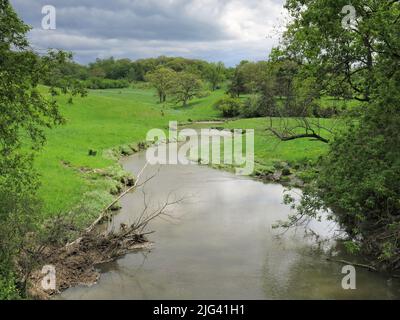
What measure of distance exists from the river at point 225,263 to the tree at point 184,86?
8283 centimetres

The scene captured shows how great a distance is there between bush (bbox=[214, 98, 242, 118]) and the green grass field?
2.17 meters

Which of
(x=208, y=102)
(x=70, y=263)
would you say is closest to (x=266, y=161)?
(x=70, y=263)

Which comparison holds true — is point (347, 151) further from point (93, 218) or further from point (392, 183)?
point (93, 218)

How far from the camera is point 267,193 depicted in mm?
30438

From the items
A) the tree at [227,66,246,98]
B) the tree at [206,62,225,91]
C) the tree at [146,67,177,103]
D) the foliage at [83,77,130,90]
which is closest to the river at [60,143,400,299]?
the tree at [227,66,246,98]

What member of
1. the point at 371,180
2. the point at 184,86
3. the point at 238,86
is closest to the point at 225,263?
the point at 371,180

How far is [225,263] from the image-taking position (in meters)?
18.0

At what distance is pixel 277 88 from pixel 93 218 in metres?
11.9

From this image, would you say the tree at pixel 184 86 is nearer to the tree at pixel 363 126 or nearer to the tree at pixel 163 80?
the tree at pixel 163 80

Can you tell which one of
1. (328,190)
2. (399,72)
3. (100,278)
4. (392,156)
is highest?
(399,72)

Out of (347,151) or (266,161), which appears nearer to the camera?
(347,151)

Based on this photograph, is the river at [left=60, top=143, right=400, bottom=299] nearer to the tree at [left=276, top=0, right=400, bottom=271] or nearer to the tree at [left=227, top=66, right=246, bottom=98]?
the tree at [left=276, top=0, right=400, bottom=271]

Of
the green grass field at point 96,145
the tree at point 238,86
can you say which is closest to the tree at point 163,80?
the green grass field at point 96,145

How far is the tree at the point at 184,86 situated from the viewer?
10812 cm
